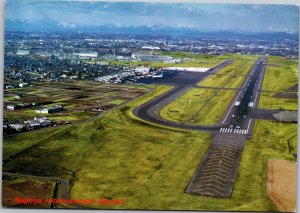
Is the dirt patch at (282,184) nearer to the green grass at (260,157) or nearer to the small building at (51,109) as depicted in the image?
the green grass at (260,157)

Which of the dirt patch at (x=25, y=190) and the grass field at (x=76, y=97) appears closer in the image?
the dirt patch at (x=25, y=190)

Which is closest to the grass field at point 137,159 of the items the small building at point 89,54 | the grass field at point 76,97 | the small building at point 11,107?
the grass field at point 76,97

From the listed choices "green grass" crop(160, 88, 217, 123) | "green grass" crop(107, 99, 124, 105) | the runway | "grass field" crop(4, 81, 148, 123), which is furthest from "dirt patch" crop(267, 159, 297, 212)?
"green grass" crop(107, 99, 124, 105)

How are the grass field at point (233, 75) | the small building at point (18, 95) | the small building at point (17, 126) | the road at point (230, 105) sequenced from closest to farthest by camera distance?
the small building at point (17, 126)
the small building at point (18, 95)
the road at point (230, 105)
the grass field at point (233, 75)

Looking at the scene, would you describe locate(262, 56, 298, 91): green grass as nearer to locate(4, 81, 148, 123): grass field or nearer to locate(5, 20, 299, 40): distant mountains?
locate(5, 20, 299, 40): distant mountains

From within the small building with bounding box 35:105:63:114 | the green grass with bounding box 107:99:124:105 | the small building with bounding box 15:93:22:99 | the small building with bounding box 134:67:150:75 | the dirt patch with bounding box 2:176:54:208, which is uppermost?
the small building with bounding box 134:67:150:75
